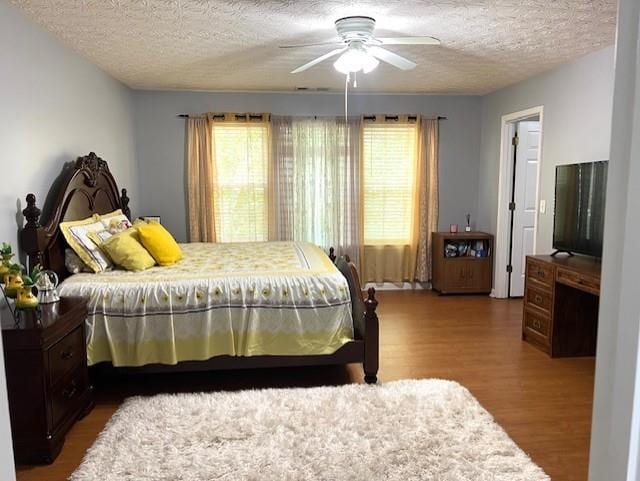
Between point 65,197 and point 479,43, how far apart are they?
3.25 m

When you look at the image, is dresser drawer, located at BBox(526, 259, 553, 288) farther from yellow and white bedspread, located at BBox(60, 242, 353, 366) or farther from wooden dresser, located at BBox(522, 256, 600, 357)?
yellow and white bedspread, located at BBox(60, 242, 353, 366)

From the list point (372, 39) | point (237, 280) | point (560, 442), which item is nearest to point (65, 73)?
point (237, 280)

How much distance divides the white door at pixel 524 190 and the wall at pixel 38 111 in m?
4.35

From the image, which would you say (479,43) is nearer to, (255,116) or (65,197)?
(255,116)

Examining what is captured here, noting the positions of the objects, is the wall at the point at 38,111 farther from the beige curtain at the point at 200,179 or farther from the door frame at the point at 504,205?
the door frame at the point at 504,205

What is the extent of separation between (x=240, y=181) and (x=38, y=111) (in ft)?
8.42

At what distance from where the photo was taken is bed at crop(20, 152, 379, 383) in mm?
2900

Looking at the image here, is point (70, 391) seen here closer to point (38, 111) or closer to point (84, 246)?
point (84, 246)

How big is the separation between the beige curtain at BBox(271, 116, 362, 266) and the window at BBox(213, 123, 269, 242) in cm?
16

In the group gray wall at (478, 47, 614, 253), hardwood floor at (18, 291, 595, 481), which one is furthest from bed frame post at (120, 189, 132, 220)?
Result: gray wall at (478, 47, 614, 253)

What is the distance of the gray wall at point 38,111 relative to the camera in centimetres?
268

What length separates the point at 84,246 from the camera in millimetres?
3230

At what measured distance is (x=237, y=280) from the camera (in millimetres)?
3043

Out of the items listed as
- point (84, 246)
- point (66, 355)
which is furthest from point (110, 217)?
point (66, 355)
